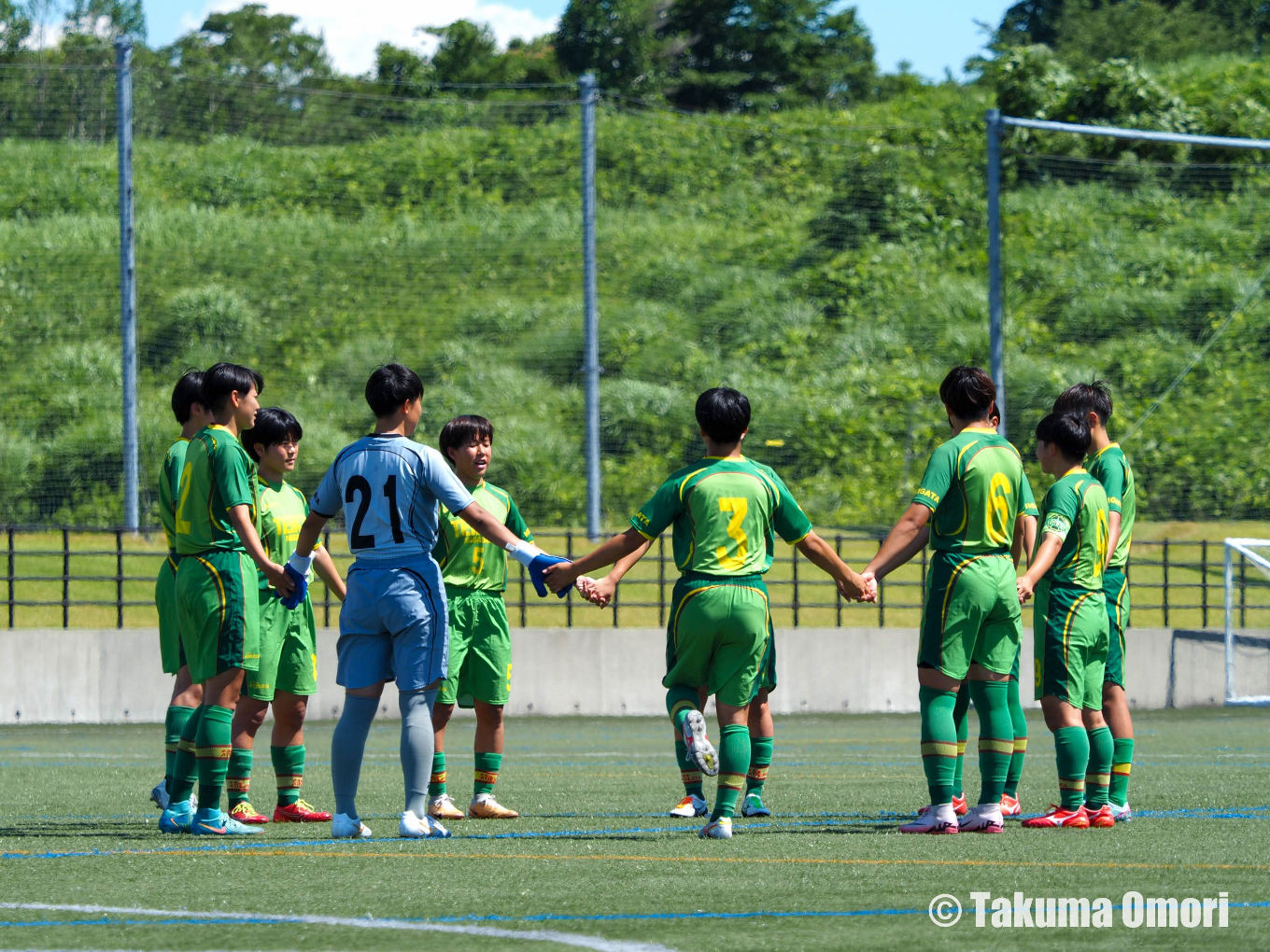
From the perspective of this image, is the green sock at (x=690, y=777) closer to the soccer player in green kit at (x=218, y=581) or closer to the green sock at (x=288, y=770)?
the green sock at (x=288, y=770)

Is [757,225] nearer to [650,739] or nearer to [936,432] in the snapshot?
[936,432]

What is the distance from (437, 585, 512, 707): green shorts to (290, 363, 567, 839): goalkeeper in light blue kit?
4.62 ft

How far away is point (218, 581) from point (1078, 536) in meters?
3.72

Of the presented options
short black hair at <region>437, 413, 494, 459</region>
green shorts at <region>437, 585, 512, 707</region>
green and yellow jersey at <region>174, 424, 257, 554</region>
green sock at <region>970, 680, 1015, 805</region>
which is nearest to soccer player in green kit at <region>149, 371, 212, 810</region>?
green and yellow jersey at <region>174, 424, 257, 554</region>

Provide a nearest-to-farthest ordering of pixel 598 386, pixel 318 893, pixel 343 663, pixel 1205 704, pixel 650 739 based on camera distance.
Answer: pixel 318 893
pixel 343 663
pixel 650 739
pixel 1205 704
pixel 598 386

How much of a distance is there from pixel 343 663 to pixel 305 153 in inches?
933

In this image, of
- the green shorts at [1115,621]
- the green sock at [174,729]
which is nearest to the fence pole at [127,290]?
the green sock at [174,729]

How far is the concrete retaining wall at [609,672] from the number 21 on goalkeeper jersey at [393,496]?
32.1 ft

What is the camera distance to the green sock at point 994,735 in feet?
24.0

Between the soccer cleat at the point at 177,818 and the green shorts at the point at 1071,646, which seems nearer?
the soccer cleat at the point at 177,818

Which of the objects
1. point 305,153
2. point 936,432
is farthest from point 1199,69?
point 305,153

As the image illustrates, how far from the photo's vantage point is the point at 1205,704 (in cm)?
1820

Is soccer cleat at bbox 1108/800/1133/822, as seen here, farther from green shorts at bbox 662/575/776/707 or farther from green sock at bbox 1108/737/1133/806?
green shorts at bbox 662/575/776/707

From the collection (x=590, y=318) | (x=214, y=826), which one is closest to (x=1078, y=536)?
(x=214, y=826)
